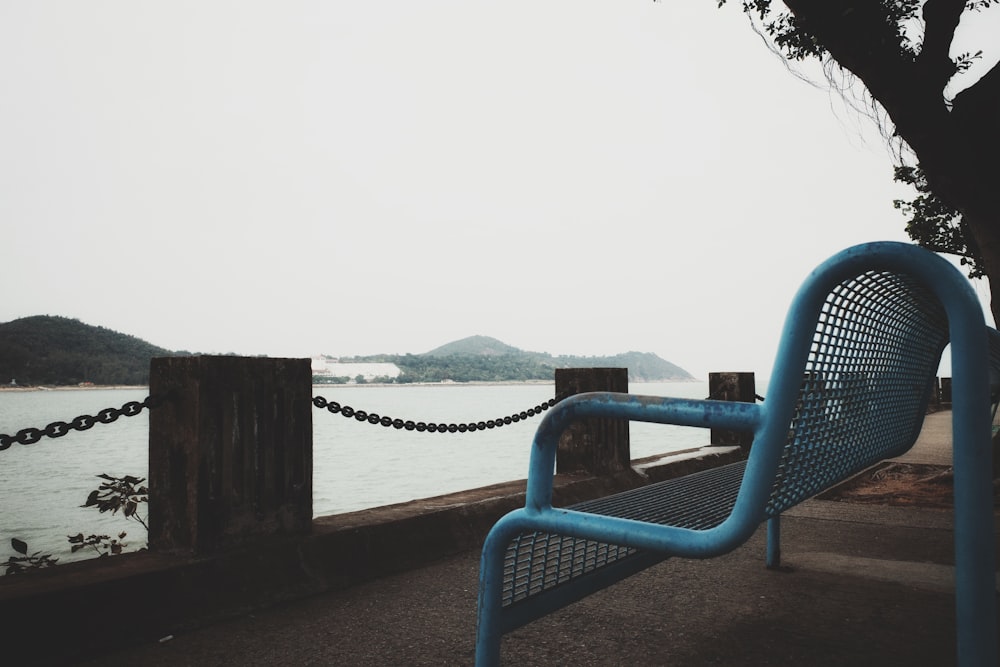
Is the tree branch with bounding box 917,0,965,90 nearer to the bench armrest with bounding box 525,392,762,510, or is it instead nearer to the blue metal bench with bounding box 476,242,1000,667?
the blue metal bench with bounding box 476,242,1000,667

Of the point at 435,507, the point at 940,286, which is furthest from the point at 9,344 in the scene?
the point at 940,286

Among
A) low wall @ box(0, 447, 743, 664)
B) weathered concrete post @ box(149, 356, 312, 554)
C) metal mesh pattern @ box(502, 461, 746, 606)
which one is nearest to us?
metal mesh pattern @ box(502, 461, 746, 606)

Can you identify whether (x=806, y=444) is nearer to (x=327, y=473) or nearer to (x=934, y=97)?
(x=934, y=97)

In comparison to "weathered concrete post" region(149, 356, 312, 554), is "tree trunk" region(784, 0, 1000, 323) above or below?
above

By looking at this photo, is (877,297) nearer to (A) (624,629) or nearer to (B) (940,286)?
(B) (940,286)

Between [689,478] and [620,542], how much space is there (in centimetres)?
158

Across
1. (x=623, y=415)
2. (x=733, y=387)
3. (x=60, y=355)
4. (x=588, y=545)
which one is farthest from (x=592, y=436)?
(x=60, y=355)

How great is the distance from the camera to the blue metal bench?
1.26 meters

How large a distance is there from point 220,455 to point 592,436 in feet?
10.2

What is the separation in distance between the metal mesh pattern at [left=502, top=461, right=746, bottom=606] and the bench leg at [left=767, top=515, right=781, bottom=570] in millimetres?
1491

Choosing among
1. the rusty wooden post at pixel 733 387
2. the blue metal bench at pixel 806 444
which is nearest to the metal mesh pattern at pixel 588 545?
the blue metal bench at pixel 806 444

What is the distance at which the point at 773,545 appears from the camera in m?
3.51

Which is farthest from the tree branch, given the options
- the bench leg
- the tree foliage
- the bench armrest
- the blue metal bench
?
the bench armrest

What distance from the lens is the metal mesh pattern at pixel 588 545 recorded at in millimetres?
1603
